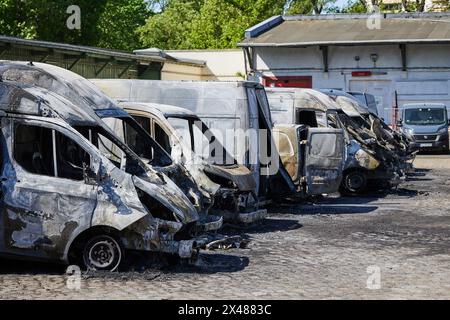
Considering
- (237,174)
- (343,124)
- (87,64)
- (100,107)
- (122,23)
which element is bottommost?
(237,174)

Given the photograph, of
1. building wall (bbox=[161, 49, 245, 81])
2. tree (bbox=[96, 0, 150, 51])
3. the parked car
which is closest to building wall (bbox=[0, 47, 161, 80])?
building wall (bbox=[161, 49, 245, 81])

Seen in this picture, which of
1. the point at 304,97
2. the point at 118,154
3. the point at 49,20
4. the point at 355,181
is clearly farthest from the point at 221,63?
the point at 118,154

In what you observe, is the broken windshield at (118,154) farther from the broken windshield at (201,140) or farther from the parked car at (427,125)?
the parked car at (427,125)

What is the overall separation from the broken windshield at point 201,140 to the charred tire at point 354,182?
7202 millimetres

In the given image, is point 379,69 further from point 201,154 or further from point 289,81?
point 201,154

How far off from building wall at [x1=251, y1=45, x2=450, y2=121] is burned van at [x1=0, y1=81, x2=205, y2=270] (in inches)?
1438

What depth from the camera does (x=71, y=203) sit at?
1080 cm

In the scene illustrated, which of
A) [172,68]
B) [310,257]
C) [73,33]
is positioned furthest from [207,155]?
[73,33]

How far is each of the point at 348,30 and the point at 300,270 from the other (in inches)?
1542

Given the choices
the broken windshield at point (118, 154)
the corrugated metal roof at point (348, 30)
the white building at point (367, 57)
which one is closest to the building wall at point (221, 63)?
the white building at point (367, 57)

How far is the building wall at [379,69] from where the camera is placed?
46.4 meters
